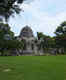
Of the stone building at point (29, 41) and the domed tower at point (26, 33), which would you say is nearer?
the stone building at point (29, 41)

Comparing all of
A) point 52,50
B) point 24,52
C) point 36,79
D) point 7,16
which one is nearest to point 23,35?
point 24,52

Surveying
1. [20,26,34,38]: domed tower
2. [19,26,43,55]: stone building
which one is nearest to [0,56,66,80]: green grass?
[19,26,43,55]: stone building

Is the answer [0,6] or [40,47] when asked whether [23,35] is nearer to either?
[40,47]

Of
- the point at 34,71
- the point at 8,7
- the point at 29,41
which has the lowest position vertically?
the point at 34,71

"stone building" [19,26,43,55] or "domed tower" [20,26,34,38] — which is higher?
"domed tower" [20,26,34,38]

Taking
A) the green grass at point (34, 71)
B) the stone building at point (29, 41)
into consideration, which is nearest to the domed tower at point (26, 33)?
the stone building at point (29, 41)

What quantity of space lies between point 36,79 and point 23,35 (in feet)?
107

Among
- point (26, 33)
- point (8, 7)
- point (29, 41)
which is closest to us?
point (8, 7)

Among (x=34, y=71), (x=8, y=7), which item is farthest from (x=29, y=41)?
(x=34, y=71)

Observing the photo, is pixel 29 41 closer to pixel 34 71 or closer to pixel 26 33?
A: pixel 26 33

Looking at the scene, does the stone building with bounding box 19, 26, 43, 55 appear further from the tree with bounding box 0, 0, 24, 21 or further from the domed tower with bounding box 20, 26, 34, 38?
the tree with bounding box 0, 0, 24, 21

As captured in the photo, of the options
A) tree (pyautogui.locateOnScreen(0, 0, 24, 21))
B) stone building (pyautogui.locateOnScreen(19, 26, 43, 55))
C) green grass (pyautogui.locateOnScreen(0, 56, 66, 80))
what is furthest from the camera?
stone building (pyautogui.locateOnScreen(19, 26, 43, 55))

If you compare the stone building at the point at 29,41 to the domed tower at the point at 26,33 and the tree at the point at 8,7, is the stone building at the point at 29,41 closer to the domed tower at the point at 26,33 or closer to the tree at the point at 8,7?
the domed tower at the point at 26,33

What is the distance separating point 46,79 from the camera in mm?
4527
